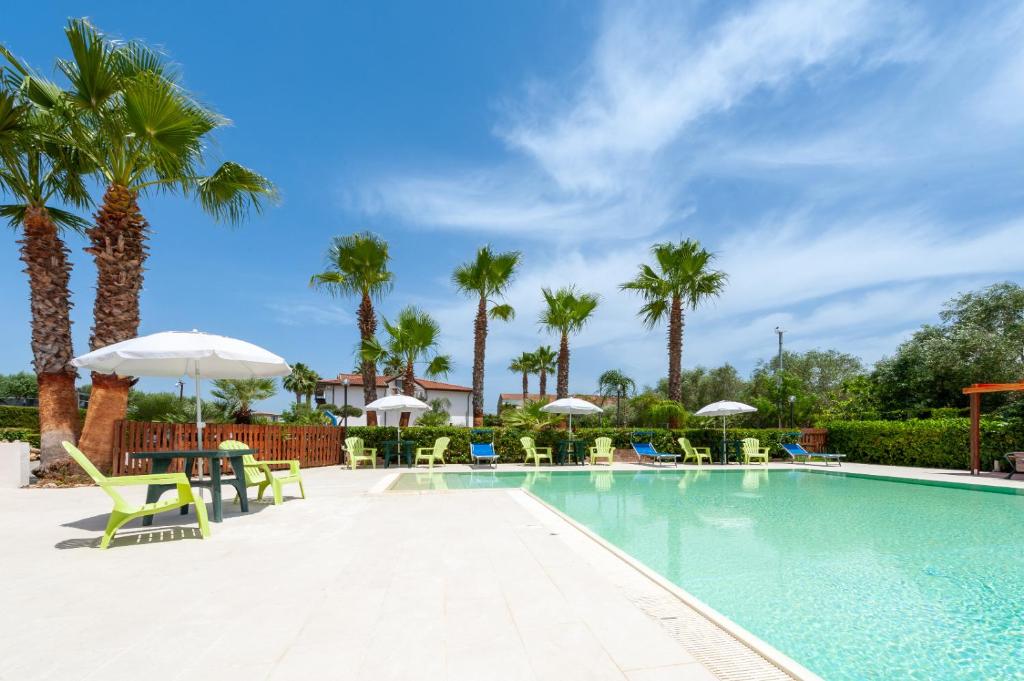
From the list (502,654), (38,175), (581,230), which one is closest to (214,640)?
(502,654)

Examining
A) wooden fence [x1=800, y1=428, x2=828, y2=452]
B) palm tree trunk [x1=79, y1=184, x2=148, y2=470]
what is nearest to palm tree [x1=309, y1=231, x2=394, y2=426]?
palm tree trunk [x1=79, y1=184, x2=148, y2=470]

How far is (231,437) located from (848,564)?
508 inches

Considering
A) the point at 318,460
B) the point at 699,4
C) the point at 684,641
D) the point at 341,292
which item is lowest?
the point at 318,460

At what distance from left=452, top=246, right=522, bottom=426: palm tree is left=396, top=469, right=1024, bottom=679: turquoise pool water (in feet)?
30.0

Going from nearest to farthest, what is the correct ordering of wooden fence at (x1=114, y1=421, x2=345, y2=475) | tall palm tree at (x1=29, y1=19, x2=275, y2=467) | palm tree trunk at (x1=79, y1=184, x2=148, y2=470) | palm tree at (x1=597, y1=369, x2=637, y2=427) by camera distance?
tall palm tree at (x1=29, y1=19, x2=275, y2=467), palm tree trunk at (x1=79, y1=184, x2=148, y2=470), wooden fence at (x1=114, y1=421, x2=345, y2=475), palm tree at (x1=597, y1=369, x2=637, y2=427)

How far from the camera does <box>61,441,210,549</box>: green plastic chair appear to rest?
474cm

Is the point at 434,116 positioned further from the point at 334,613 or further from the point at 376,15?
the point at 334,613

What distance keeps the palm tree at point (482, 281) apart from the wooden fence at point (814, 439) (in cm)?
1276

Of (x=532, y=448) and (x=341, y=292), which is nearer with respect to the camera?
(x=532, y=448)

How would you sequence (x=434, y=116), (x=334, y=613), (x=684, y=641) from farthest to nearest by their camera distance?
(x=434, y=116), (x=334, y=613), (x=684, y=641)

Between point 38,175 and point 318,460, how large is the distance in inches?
363

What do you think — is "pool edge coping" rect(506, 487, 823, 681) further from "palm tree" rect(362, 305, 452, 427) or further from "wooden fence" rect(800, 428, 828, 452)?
"wooden fence" rect(800, 428, 828, 452)

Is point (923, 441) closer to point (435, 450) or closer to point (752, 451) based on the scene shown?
point (752, 451)

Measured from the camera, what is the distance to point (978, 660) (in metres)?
3.26
